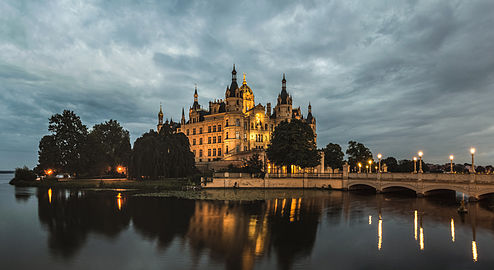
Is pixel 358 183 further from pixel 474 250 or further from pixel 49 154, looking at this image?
pixel 49 154

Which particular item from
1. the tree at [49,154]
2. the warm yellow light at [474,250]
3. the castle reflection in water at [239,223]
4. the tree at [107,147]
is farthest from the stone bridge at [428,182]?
the tree at [49,154]

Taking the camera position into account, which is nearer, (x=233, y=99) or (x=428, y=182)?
(x=428, y=182)

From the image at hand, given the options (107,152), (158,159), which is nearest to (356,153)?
(158,159)

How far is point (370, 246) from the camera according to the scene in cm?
1853

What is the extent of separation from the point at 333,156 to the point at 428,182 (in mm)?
38819

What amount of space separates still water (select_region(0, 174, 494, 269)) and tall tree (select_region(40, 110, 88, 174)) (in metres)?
38.9

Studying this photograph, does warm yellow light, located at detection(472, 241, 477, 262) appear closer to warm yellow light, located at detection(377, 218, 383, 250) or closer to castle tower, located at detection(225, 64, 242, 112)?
warm yellow light, located at detection(377, 218, 383, 250)

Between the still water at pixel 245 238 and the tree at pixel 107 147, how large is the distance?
112 feet

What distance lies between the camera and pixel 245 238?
19.7 meters

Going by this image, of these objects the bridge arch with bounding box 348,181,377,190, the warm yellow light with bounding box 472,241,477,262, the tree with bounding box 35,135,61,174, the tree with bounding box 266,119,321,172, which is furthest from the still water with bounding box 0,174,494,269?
the tree with bounding box 35,135,61,174

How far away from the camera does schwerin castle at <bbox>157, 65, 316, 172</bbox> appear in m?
96.4

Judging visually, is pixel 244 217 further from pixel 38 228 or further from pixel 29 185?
pixel 29 185

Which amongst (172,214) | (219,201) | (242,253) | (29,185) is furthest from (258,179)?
(29,185)

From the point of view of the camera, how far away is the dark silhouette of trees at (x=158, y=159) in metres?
56.0
